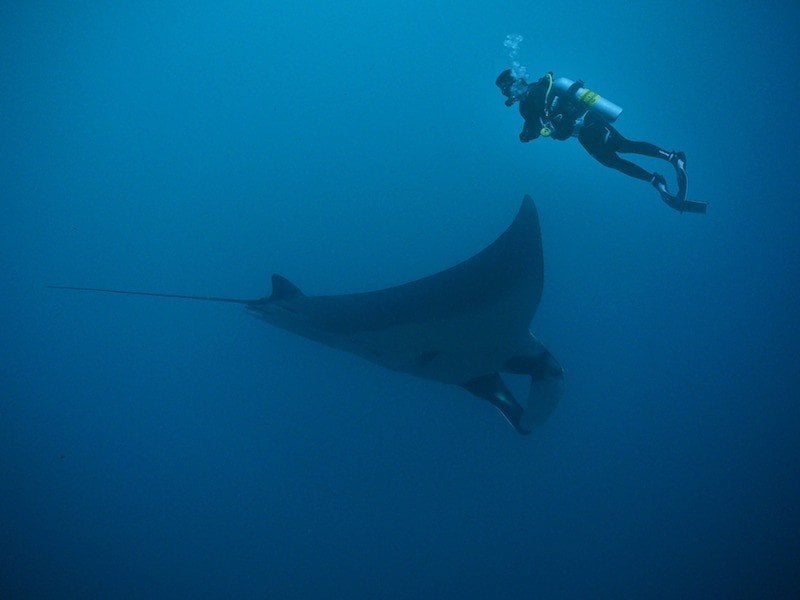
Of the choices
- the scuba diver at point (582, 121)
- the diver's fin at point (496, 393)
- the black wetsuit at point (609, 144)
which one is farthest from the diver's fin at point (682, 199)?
the diver's fin at point (496, 393)

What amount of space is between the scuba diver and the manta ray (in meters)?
1.17

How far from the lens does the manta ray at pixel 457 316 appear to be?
9.11 ft

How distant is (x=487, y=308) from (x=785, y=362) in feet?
57.8

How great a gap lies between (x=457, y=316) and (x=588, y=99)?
2217 mm

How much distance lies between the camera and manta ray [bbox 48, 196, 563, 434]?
278 centimetres

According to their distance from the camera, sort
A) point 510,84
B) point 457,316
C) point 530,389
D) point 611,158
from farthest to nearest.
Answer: point 510,84, point 611,158, point 530,389, point 457,316

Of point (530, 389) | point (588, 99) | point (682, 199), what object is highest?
point (588, 99)

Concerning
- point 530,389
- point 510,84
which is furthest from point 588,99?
point 530,389

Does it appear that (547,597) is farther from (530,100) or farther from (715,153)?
(715,153)

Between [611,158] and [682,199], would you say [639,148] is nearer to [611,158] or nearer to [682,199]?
[611,158]

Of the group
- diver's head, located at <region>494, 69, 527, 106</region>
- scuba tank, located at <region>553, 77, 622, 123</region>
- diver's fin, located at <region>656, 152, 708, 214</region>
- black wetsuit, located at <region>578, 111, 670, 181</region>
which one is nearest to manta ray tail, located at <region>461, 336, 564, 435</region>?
diver's fin, located at <region>656, 152, 708, 214</region>

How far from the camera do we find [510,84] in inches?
146

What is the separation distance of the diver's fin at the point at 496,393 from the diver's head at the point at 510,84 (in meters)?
2.62

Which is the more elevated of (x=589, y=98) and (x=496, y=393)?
(x=589, y=98)
